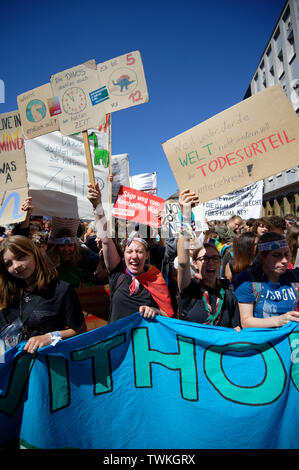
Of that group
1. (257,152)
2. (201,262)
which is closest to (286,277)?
(201,262)

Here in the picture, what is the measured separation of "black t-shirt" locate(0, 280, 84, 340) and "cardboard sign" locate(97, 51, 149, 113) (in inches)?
64.0

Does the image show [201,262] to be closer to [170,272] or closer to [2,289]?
[170,272]

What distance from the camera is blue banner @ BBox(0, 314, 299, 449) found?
154cm

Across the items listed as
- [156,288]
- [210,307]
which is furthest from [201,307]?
[156,288]

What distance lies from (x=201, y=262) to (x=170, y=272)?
2.12ft

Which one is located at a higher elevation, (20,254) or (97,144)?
(97,144)

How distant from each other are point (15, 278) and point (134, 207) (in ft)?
5.02

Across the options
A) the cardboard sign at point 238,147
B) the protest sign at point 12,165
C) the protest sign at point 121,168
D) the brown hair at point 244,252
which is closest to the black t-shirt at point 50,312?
the protest sign at point 12,165

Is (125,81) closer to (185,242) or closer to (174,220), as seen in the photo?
(185,242)

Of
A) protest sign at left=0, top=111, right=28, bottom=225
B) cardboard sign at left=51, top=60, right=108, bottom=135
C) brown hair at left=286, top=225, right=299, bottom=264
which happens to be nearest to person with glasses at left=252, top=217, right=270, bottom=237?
brown hair at left=286, top=225, right=299, bottom=264

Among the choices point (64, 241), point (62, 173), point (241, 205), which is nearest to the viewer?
point (64, 241)

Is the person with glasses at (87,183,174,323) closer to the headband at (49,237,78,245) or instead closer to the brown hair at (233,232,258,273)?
the headband at (49,237,78,245)

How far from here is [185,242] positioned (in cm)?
184
